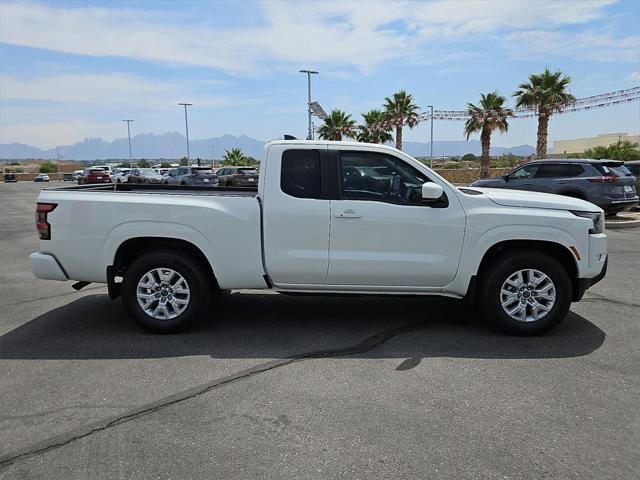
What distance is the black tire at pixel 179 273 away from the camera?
512cm

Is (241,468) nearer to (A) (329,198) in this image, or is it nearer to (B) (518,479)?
(B) (518,479)

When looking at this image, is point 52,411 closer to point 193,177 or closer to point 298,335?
point 298,335

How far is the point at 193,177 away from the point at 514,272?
26496 millimetres

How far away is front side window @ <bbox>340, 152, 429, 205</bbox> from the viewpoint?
5.08 meters

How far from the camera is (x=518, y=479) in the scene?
287 centimetres

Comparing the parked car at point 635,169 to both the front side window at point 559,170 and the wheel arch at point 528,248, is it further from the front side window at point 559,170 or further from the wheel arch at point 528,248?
the wheel arch at point 528,248

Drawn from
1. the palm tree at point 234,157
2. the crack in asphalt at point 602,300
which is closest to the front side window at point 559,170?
the crack in asphalt at point 602,300

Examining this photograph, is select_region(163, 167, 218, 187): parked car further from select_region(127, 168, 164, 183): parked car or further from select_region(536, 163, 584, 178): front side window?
select_region(536, 163, 584, 178): front side window

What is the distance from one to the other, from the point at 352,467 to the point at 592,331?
3496mm

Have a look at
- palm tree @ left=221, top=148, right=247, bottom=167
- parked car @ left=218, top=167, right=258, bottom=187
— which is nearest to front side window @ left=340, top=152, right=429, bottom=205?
parked car @ left=218, top=167, right=258, bottom=187

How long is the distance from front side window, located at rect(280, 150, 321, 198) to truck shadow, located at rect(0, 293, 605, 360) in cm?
143

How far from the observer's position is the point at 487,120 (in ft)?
121

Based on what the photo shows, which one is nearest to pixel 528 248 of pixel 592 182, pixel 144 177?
pixel 592 182

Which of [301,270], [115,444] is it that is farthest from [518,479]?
[301,270]
